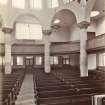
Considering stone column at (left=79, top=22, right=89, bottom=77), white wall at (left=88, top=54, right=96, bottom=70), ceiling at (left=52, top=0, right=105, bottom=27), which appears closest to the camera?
stone column at (left=79, top=22, right=89, bottom=77)

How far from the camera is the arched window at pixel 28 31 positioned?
71.9ft

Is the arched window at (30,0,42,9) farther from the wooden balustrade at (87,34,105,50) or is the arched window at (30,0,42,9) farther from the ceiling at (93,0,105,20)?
the wooden balustrade at (87,34,105,50)

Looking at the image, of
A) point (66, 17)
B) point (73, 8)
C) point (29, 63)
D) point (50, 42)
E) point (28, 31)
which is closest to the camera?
point (73, 8)

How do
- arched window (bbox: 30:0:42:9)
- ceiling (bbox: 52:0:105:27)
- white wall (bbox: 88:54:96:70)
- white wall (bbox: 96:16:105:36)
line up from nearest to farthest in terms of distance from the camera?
1. ceiling (bbox: 52:0:105:27)
2. white wall (bbox: 96:16:105:36)
3. white wall (bbox: 88:54:96:70)
4. arched window (bbox: 30:0:42:9)

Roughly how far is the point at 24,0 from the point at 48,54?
7120mm

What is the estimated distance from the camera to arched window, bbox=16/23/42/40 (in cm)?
2192

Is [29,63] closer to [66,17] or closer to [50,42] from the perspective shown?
[50,42]

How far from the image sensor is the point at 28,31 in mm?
22453

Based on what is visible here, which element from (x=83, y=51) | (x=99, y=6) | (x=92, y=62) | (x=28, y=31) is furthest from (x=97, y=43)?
(x=28, y=31)

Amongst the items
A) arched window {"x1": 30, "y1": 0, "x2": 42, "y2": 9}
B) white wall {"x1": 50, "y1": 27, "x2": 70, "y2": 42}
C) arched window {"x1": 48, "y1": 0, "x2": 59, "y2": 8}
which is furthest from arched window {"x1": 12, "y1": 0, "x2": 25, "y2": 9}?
white wall {"x1": 50, "y1": 27, "x2": 70, "y2": 42}

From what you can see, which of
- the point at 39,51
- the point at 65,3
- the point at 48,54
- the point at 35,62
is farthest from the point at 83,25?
the point at 35,62

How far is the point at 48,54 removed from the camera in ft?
61.2

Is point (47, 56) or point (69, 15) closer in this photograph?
point (47, 56)

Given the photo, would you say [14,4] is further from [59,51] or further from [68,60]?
[68,60]
